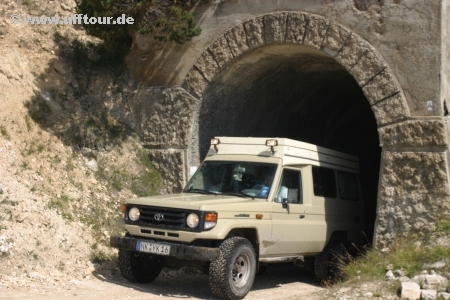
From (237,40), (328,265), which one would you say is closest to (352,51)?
(237,40)

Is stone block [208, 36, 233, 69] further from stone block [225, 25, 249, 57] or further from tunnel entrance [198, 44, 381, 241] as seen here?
tunnel entrance [198, 44, 381, 241]

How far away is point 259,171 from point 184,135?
10.1 ft

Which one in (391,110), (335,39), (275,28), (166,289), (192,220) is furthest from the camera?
(275,28)

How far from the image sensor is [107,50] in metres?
14.2

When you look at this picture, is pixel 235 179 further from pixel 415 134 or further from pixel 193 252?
pixel 415 134

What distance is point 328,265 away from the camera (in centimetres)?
1120

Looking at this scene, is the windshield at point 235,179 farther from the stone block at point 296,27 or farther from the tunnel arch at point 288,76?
the stone block at point 296,27

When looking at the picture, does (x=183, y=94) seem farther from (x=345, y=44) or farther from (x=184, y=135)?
(x=345, y=44)

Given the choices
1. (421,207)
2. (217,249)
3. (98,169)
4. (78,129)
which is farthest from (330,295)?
(78,129)

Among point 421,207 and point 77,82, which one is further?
point 77,82

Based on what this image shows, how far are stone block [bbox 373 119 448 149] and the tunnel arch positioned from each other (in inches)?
6.5

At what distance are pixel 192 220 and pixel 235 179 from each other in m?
1.46

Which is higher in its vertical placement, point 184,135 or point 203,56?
point 203,56

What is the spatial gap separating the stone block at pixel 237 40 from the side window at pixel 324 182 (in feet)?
9.17
